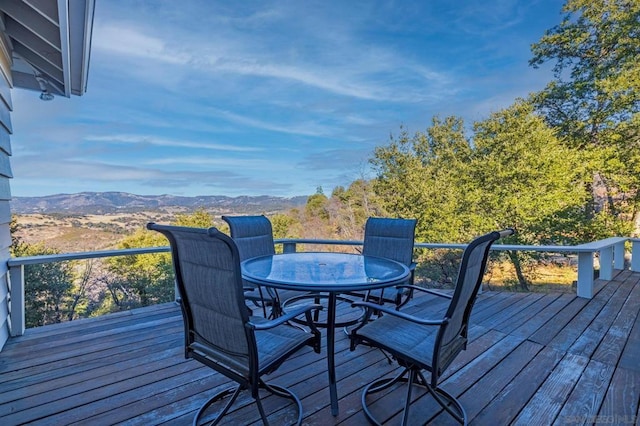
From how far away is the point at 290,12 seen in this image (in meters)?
6.97

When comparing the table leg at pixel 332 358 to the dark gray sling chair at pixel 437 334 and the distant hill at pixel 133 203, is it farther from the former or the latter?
the distant hill at pixel 133 203

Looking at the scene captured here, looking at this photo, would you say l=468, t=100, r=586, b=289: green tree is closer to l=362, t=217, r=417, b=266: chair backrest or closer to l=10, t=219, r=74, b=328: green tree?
l=362, t=217, r=417, b=266: chair backrest

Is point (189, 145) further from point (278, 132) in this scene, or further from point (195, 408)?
point (195, 408)

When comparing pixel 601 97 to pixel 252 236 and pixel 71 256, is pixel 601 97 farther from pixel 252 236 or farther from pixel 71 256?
pixel 71 256

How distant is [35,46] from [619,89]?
12.1 metres

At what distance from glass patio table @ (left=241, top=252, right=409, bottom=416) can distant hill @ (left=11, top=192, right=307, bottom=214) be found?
8.23ft

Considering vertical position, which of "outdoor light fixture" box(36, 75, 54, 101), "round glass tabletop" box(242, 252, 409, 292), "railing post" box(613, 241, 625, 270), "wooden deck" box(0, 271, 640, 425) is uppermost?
"outdoor light fixture" box(36, 75, 54, 101)

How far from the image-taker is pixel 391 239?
3188 millimetres

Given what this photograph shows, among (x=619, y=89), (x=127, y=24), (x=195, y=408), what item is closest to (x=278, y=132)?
(x=127, y=24)

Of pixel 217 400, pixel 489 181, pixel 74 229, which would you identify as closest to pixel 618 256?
pixel 489 181

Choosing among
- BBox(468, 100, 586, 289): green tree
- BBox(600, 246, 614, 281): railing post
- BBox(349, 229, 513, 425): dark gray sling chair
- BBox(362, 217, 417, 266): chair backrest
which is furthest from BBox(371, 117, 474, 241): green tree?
BBox(349, 229, 513, 425): dark gray sling chair

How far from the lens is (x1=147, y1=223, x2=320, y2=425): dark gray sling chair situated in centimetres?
134

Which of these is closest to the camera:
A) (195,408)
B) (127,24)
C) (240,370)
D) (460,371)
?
(240,370)

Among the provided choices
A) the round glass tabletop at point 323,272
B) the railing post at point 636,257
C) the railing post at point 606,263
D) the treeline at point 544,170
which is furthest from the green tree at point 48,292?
the railing post at point 636,257
